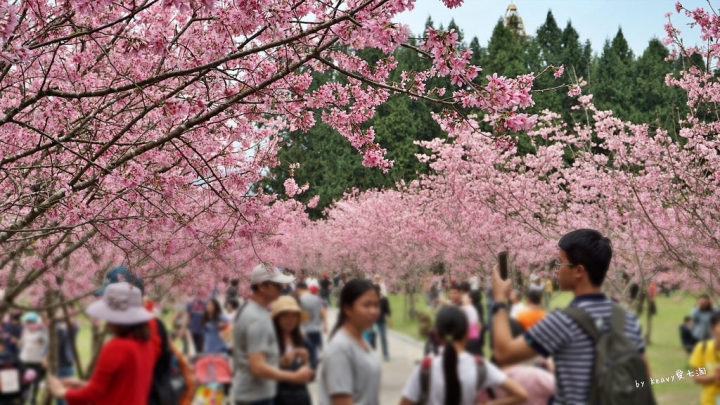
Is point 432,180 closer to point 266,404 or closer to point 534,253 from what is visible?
point 534,253

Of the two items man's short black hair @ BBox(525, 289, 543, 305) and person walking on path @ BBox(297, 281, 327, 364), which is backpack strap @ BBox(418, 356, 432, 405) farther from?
person walking on path @ BBox(297, 281, 327, 364)

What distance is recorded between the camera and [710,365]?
449 centimetres

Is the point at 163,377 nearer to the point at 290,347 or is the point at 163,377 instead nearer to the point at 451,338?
the point at 290,347

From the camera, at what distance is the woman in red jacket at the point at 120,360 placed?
11.4 feet

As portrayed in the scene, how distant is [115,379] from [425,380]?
1392 mm

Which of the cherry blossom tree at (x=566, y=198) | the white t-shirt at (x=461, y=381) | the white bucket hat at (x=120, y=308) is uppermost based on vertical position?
the cherry blossom tree at (x=566, y=198)

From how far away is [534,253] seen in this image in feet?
59.2

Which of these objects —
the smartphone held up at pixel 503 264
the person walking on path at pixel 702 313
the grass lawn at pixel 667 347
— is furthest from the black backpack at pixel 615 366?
the grass lawn at pixel 667 347

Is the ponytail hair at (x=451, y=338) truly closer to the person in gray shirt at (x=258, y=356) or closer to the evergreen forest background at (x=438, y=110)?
the person in gray shirt at (x=258, y=356)

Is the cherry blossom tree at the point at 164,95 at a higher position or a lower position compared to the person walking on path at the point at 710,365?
higher

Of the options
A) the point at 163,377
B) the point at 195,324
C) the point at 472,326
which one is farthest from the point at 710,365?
the point at 195,324

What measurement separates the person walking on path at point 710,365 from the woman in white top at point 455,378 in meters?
1.11

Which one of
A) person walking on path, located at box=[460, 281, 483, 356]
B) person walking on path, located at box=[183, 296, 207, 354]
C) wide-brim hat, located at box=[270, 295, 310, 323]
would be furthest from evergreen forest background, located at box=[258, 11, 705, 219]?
wide-brim hat, located at box=[270, 295, 310, 323]

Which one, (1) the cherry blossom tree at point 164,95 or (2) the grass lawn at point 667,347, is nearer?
(1) the cherry blossom tree at point 164,95
